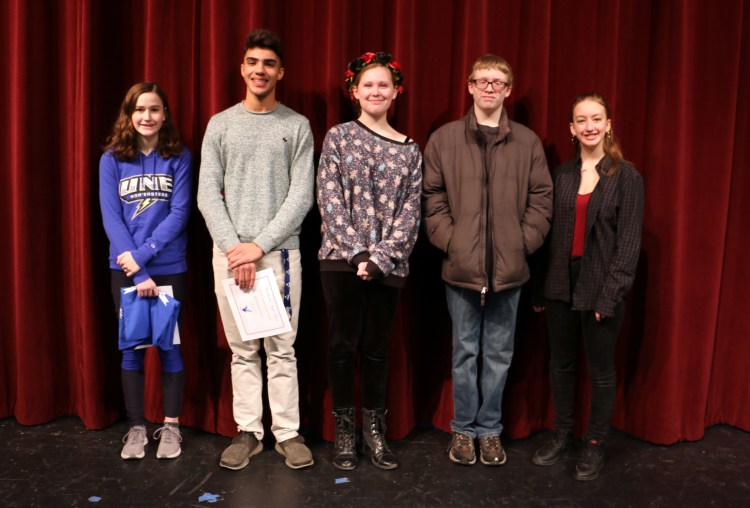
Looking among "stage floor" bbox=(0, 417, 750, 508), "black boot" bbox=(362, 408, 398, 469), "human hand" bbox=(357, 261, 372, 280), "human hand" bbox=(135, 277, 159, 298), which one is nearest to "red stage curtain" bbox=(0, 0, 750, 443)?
"stage floor" bbox=(0, 417, 750, 508)

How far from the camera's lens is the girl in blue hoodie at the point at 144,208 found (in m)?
2.57

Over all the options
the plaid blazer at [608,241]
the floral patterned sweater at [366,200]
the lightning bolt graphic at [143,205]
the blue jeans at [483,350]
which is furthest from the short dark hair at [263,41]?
the plaid blazer at [608,241]

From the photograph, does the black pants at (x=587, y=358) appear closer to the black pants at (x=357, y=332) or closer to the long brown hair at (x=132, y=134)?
the black pants at (x=357, y=332)

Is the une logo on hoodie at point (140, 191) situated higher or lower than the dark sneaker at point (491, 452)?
higher

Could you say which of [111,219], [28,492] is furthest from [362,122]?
[28,492]

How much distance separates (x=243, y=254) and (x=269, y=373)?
1.78 ft

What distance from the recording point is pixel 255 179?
2518 mm

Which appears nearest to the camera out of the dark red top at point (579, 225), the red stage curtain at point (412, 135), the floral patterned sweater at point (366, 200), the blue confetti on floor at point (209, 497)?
the blue confetti on floor at point (209, 497)

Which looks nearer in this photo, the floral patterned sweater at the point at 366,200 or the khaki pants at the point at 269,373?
the floral patterned sweater at the point at 366,200

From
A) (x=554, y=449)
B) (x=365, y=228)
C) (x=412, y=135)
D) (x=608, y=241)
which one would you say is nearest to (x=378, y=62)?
(x=412, y=135)

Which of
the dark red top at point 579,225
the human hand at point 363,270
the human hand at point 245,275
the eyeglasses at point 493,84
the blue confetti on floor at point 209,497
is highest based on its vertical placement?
the eyeglasses at point 493,84

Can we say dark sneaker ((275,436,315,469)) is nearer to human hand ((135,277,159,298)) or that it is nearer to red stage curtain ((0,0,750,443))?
red stage curtain ((0,0,750,443))

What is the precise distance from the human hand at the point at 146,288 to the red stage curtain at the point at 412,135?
370mm

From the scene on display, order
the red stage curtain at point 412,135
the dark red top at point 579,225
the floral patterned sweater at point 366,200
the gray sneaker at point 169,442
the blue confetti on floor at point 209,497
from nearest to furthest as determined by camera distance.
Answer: the blue confetti on floor at point 209,497 < the floral patterned sweater at point 366,200 < the dark red top at point 579,225 < the gray sneaker at point 169,442 < the red stage curtain at point 412,135
